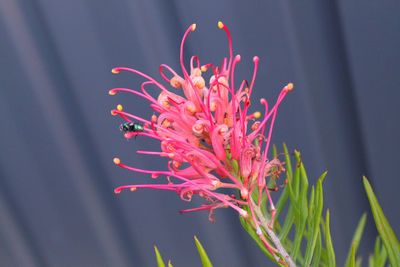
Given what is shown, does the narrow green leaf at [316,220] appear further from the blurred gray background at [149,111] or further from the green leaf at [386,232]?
the blurred gray background at [149,111]

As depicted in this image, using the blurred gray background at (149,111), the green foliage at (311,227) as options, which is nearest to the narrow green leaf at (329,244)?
the green foliage at (311,227)

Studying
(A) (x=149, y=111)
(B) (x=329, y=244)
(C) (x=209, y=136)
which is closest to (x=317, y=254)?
(B) (x=329, y=244)

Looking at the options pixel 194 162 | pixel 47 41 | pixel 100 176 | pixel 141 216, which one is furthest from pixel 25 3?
pixel 194 162

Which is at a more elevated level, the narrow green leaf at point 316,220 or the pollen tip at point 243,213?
the pollen tip at point 243,213

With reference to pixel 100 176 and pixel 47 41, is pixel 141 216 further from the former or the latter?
pixel 47 41

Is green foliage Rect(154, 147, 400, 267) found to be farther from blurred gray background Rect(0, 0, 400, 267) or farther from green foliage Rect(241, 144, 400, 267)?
blurred gray background Rect(0, 0, 400, 267)

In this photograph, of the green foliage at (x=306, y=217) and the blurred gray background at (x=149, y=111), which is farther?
the blurred gray background at (x=149, y=111)

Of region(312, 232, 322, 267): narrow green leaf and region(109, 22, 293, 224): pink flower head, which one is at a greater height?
region(109, 22, 293, 224): pink flower head

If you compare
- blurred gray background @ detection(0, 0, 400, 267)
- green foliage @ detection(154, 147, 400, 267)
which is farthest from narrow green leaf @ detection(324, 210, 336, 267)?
blurred gray background @ detection(0, 0, 400, 267)

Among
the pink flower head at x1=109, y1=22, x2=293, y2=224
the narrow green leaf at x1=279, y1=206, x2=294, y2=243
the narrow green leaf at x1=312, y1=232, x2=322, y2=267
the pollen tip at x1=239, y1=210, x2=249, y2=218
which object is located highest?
the pink flower head at x1=109, y1=22, x2=293, y2=224
